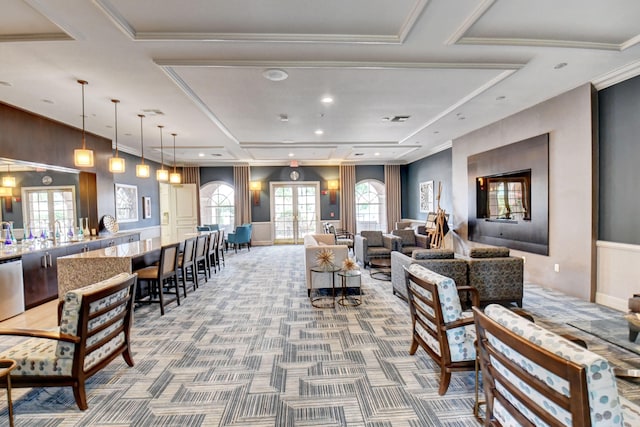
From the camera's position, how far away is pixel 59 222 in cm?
525

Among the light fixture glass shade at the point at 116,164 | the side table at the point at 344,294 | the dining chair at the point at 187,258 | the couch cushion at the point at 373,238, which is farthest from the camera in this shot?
the couch cushion at the point at 373,238

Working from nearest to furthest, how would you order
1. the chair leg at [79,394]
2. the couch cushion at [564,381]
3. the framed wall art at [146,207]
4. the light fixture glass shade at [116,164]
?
the couch cushion at [564,381] → the chair leg at [79,394] → the light fixture glass shade at [116,164] → the framed wall art at [146,207]

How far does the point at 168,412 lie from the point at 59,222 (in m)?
4.98

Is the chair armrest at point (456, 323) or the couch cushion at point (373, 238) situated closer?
the chair armrest at point (456, 323)

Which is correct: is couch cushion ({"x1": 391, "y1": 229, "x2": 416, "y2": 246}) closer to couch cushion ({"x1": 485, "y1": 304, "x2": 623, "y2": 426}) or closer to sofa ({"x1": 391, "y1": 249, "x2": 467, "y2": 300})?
sofa ({"x1": 391, "y1": 249, "x2": 467, "y2": 300})

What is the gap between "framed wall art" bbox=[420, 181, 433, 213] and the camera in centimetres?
886

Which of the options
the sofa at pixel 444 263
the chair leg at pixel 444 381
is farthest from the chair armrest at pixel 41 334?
the sofa at pixel 444 263

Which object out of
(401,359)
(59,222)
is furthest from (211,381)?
(59,222)

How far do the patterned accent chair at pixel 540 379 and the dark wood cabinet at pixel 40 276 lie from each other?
5545mm

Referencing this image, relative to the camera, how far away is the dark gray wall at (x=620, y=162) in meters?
3.53

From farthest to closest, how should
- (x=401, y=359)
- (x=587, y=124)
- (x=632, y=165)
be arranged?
1. (x=587, y=124)
2. (x=632, y=165)
3. (x=401, y=359)

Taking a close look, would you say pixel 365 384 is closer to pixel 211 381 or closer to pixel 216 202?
pixel 211 381

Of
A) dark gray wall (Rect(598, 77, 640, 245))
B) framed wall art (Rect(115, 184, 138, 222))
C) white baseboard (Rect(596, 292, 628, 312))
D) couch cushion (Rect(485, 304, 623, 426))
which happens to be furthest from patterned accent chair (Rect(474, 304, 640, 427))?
framed wall art (Rect(115, 184, 138, 222))

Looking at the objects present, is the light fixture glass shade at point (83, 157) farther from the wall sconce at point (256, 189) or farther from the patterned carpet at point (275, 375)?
the wall sconce at point (256, 189)
